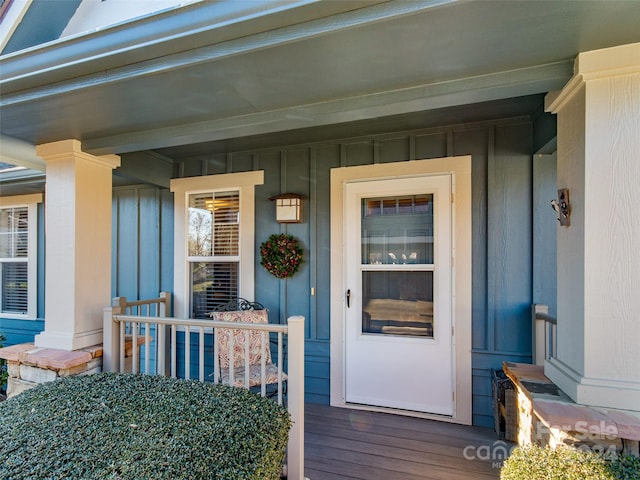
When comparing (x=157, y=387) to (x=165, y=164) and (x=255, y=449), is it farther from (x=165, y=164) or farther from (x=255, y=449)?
(x=165, y=164)

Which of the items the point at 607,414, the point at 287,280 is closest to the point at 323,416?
the point at 287,280

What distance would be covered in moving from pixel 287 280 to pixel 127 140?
186cm

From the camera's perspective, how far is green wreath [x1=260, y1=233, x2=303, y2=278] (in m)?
3.24

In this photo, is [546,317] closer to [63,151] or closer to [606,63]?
[606,63]

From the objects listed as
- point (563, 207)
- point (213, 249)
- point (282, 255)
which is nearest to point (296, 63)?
point (563, 207)

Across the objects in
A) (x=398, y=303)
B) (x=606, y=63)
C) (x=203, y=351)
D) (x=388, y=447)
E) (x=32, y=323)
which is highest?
(x=606, y=63)

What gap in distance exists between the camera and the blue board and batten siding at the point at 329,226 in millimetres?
2727

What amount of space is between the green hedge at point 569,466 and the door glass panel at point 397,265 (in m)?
1.61

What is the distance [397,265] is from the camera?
3.02 metres

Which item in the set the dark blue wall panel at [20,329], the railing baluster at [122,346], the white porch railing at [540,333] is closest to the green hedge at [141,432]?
the railing baluster at [122,346]

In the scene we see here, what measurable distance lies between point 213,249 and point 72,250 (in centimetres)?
135

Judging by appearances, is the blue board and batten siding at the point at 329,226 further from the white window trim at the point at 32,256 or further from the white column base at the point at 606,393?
the white window trim at the point at 32,256

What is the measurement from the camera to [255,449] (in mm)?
1437

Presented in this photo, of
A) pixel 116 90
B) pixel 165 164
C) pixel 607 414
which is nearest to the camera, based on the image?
pixel 607 414
